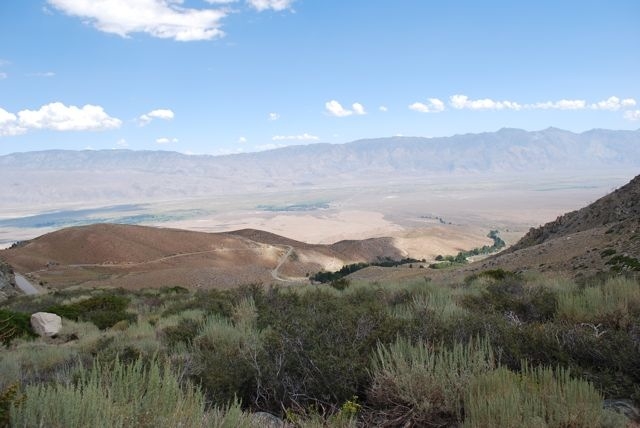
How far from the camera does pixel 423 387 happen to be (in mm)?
→ 3732

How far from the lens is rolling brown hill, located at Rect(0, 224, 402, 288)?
50.1m

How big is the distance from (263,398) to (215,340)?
8.73ft

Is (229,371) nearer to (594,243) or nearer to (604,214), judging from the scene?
(594,243)

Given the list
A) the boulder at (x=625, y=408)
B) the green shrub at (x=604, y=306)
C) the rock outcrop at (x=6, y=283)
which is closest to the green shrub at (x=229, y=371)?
the boulder at (x=625, y=408)

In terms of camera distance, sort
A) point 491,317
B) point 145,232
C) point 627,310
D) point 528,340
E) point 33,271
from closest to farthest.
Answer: point 528,340, point 491,317, point 627,310, point 33,271, point 145,232

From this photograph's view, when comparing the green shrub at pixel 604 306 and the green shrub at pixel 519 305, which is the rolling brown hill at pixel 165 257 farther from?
the green shrub at pixel 604 306

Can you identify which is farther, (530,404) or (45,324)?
(45,324)

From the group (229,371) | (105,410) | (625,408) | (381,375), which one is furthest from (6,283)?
(625,408)

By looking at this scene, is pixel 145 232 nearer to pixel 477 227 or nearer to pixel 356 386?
pixel 356 386

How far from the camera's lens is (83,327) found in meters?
13.1

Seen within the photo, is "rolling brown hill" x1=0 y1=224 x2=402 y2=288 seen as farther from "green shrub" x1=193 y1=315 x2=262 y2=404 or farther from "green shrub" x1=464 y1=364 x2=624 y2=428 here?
"green shrub" x1=464 y1=364 x2=624 y2=428

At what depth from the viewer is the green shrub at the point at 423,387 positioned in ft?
11.8

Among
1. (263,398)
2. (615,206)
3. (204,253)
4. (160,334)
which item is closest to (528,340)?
(263,398)

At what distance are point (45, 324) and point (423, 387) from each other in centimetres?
1220
